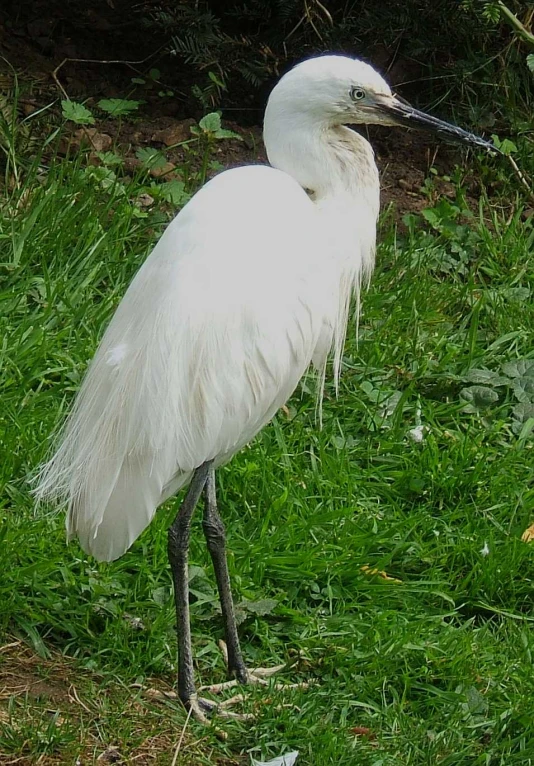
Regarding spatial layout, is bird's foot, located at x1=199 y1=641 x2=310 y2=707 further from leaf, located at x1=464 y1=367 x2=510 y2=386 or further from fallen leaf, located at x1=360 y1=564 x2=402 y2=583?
leaf, located at x1=464 y1=367 x2=510 y2=386

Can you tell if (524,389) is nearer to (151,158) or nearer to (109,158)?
(151,158)

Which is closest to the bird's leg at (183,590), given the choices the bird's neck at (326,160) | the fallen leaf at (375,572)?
the fallen leaf at (375,572)

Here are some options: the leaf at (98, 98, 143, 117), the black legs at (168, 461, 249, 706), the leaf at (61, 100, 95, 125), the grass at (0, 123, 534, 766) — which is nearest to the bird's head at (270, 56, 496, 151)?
the black legs at (168, 461, 249, 706)

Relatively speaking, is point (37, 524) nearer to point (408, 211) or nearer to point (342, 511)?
point (342, 511)

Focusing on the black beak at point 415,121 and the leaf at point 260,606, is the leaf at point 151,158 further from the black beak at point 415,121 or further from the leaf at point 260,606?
the leaf at point 260,606

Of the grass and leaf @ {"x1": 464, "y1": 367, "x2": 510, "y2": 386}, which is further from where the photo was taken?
leaf @ {"x1": 464, "y1": 367, "x2": 510, "y2": 386}

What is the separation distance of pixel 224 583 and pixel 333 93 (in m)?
1.35

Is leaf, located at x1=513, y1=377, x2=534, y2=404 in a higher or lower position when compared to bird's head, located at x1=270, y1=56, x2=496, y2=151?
lower

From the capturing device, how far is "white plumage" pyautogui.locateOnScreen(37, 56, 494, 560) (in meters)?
2.55

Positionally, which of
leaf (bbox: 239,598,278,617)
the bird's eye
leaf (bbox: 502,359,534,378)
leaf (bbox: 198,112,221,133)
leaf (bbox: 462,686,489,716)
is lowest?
leaf (bbox: 502,359,534,378)

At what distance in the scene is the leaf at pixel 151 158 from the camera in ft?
14.5

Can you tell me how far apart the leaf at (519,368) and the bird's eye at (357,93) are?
4.97 ft

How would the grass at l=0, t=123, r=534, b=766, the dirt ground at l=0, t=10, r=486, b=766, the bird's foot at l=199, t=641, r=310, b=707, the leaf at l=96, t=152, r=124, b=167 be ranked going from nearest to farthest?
the grass at l=0, t=123, r=534, b=766 < the bird's foot at l=199, t=641, r=310, b=707 < the leaf at l=96, t=152, r=124, b=167 < the dirt ground at l=0, t=10, r=486, b=766

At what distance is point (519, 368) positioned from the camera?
3938 mm
